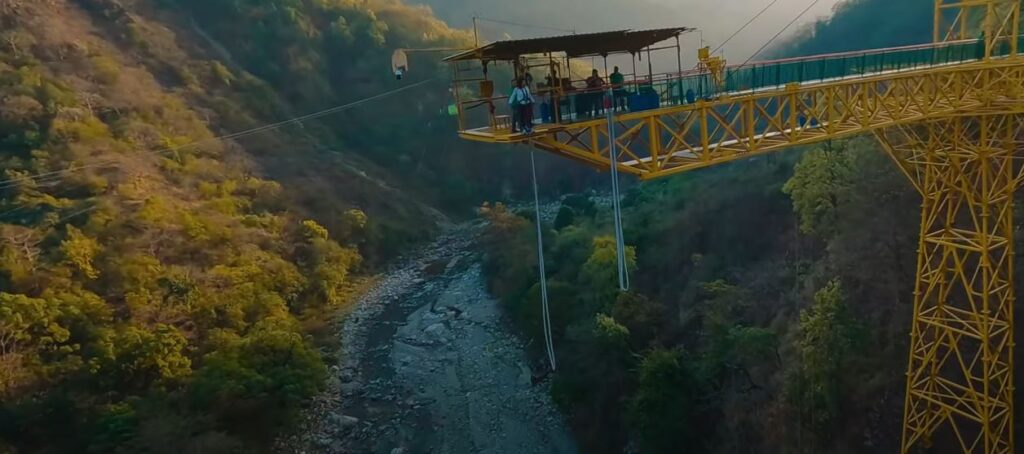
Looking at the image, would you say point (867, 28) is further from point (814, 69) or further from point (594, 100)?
point (594, 100)

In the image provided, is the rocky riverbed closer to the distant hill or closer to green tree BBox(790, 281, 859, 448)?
green tree BBox(790, 281, 859, 448)

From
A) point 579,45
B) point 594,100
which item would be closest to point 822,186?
point 594,100

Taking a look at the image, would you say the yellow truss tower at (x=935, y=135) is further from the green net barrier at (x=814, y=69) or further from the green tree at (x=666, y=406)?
the green tree at (x=666, y=406)

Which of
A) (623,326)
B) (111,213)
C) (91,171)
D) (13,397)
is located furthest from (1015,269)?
(91,171)

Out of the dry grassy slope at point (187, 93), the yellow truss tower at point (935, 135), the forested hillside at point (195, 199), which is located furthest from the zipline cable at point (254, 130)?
the yellow truss tower at point (935, 135)

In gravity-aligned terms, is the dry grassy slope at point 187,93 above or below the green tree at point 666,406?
above
